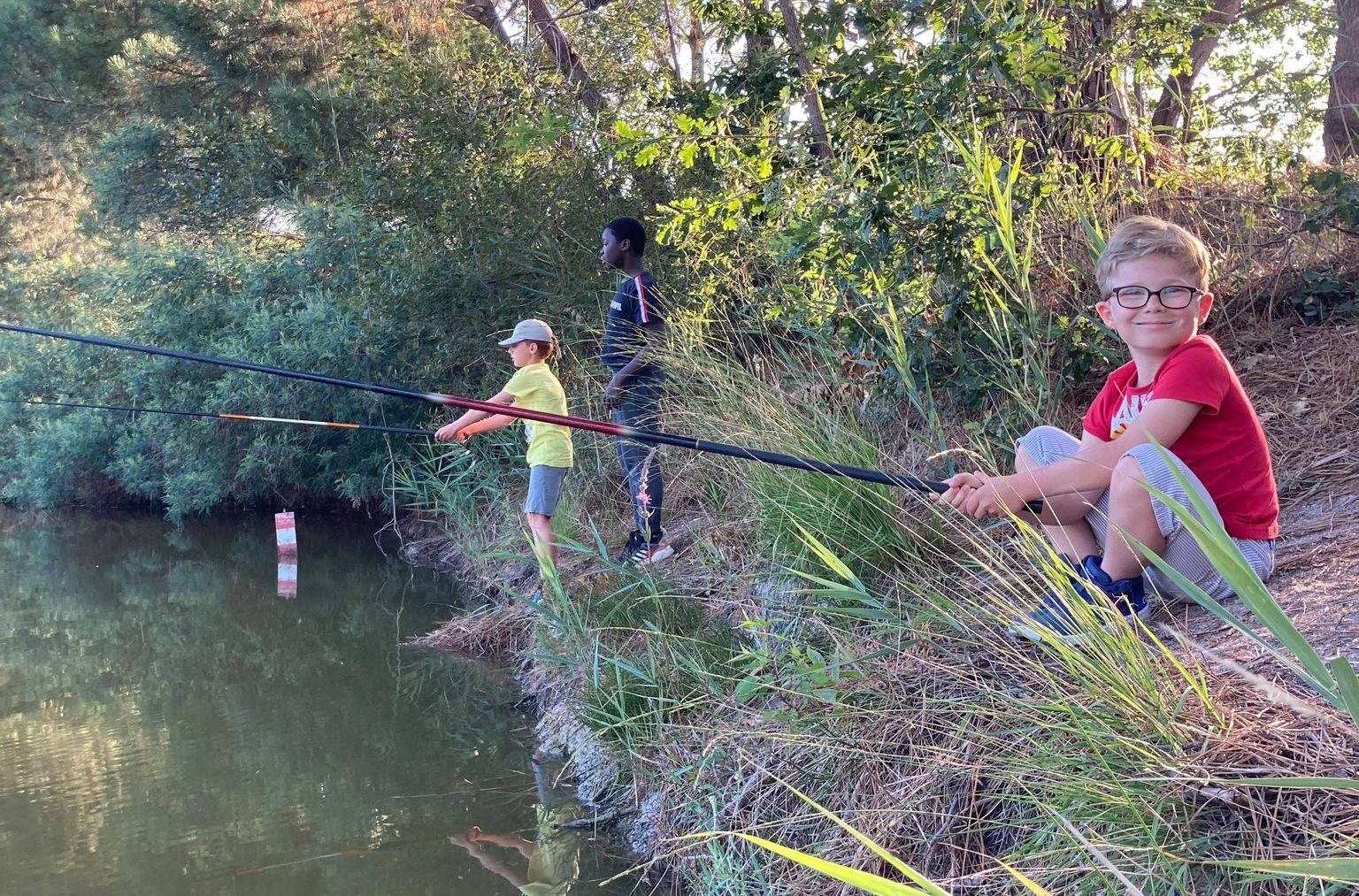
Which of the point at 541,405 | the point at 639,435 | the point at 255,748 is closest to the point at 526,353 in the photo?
the point at 541,405

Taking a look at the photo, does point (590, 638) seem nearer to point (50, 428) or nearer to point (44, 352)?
point (50, 428)

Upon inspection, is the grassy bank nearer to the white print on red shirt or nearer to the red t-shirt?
the red t-shirt

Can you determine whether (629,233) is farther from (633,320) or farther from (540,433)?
(540,433)

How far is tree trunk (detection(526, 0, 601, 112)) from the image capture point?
8.73 meters

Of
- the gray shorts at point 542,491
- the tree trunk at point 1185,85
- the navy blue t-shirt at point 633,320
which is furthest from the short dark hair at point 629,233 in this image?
the tree trunk at point 1185,85

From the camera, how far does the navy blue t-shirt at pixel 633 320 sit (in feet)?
18.0

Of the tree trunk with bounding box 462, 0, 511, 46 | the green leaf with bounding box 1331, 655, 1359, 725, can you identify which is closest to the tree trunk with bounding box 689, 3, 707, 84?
the tree trunk with bounding box 462, 0, 511, 46

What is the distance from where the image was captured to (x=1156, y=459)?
2.59 metres

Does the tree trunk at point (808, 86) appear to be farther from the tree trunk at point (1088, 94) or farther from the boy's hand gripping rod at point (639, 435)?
the boy's hand gripping rod at point (639, 435)

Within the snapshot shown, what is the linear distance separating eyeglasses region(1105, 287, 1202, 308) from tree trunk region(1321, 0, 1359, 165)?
3.22m

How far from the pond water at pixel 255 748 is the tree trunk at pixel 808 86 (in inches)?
110

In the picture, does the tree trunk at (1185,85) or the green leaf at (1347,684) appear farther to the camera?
the tree trunk at (1185,85)

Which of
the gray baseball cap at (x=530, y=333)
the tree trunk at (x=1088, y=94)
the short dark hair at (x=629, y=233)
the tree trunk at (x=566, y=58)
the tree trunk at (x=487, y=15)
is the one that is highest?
the tree trunk at (x=487, y=15)

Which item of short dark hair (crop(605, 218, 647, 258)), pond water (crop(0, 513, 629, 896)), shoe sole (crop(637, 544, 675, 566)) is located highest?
short dark hair (crop(605, 218, 647, 258))
